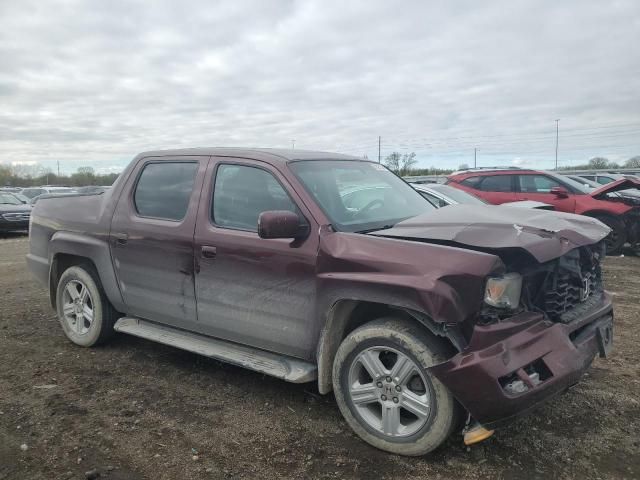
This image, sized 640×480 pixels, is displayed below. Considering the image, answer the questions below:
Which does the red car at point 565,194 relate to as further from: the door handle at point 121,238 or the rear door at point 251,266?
the door handle at point 121,238

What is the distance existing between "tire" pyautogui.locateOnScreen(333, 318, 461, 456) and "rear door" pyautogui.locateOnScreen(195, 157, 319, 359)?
0.36m

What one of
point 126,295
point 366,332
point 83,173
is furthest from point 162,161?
→ point 83,173

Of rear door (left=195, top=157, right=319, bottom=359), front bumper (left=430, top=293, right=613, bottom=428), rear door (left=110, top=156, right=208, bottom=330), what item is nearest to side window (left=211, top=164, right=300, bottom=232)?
rear door (left=195, top=157, right=319, bottom=359)

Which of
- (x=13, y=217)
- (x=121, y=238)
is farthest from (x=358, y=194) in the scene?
(x=13, y=217)

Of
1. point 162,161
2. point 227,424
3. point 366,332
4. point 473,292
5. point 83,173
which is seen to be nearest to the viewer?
point 473,292

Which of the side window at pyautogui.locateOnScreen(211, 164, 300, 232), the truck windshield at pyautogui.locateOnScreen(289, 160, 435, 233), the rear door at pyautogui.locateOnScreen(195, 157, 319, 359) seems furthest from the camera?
the side window at pyautogui.locateOnScreen(211, 164, 300, 232)

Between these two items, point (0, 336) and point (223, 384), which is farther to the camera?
point (0, 336)

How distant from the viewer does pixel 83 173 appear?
50.6 meters

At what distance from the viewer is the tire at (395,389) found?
9.58ft

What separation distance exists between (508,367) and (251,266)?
1.76 metres

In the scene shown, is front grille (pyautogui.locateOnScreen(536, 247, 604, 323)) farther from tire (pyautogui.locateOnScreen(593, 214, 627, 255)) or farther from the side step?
tire (pyautogui.locateOnScreen(593, 214, 627, 255))

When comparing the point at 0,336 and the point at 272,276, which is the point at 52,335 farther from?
the point at 272,276

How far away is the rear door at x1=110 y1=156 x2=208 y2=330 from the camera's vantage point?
4.10 metres

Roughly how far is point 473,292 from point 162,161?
9.67 feet
